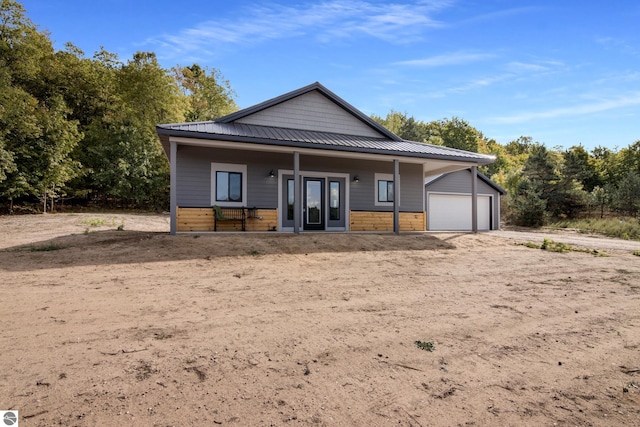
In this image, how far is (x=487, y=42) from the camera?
1034 cm

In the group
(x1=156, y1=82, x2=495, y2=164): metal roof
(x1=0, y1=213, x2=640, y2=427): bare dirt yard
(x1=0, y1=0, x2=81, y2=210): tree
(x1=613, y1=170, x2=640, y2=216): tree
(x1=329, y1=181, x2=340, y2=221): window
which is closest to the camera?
(x1=0, y1=213, x2=640, y2=427): bare dirt yard

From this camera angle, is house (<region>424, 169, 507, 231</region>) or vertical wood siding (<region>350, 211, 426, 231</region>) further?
house (<region>424, 169, 507, 231</region>)

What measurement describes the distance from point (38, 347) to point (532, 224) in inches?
1059

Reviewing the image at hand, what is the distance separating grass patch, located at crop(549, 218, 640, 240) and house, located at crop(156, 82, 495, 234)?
11.1m

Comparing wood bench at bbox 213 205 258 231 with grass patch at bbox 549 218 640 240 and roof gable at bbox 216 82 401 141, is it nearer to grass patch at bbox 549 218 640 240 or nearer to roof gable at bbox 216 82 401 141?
roof gable at bbox 216 82 401 141

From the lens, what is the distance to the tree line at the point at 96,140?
1739 centimetres

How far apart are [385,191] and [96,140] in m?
19.6

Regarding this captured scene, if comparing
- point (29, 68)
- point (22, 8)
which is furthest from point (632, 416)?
point (22, 8)

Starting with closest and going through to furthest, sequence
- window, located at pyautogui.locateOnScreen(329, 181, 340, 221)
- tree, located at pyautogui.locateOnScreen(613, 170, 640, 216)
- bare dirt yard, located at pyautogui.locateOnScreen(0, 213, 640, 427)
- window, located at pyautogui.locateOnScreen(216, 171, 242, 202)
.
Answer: bare dirt yard, located at pyautogui.locateOnScreen(0, 213, 640, 427) → window, located at pyautogui.locateOnScreen(216, 171, 242, 202) → window, located at pyautogui.locateOnScreen(329, 181, 340, 221) → tree, located at pyautogui.locateOnScreen(613, 170, 640, 216)

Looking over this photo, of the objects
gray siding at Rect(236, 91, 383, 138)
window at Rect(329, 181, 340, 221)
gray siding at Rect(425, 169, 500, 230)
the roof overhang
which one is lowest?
window at Rect(329, 181, 340, 221)

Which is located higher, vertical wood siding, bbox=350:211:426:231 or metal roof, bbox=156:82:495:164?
metal roof, bbox=156:82:495:164

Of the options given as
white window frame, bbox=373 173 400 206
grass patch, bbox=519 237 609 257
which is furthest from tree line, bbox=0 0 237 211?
grass patch, bbox=519 237 609 257

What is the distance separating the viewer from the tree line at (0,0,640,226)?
1739cm

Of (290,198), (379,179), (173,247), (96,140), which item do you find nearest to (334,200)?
(290,198)
